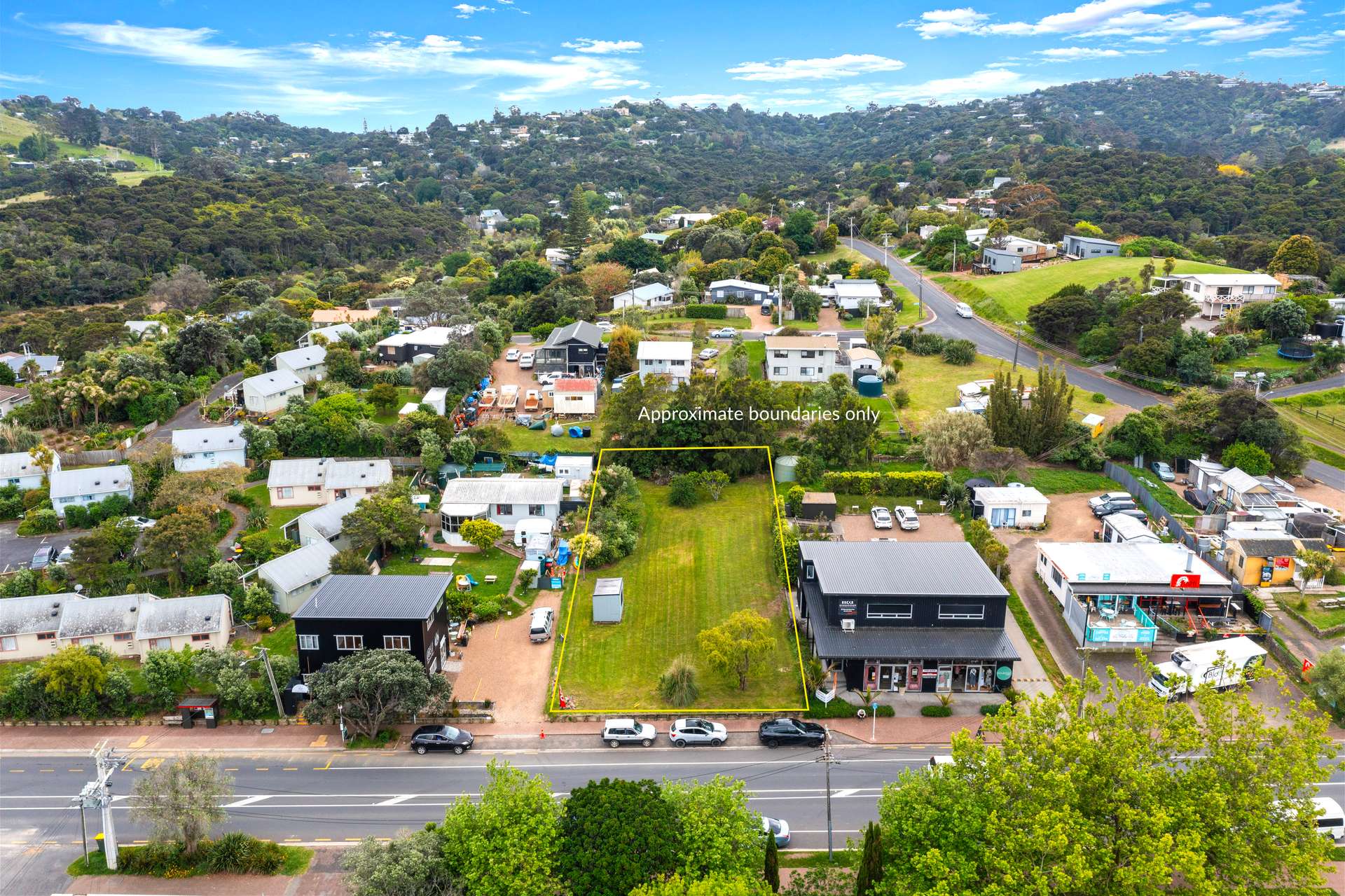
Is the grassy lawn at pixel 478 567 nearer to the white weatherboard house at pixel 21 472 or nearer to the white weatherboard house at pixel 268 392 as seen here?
the white weatherboard house at pixel 21 472

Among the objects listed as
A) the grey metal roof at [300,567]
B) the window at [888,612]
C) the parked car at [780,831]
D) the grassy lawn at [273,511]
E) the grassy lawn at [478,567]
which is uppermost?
the grassy lawn at [273,511]

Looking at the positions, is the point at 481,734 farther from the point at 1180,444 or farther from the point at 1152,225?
the point at 1152,225

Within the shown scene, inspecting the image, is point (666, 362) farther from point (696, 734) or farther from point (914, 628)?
point (696, 734)

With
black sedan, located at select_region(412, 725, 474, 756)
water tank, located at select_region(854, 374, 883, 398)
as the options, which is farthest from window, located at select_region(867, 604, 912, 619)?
water tank, located at select_region(854, 374, 883, 398)

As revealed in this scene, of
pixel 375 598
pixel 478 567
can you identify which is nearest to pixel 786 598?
pixel 478 567

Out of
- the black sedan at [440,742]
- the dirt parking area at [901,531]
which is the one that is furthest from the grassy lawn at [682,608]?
the black sedan at [440,742]

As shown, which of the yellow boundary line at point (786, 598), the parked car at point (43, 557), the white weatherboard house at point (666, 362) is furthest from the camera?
the white weatherboard house at point (666, 362)

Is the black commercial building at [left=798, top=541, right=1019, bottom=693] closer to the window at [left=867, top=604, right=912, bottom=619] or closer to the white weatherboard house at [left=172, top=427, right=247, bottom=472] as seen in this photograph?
the window at [left=867, top=604, right=912, bottom=619]
